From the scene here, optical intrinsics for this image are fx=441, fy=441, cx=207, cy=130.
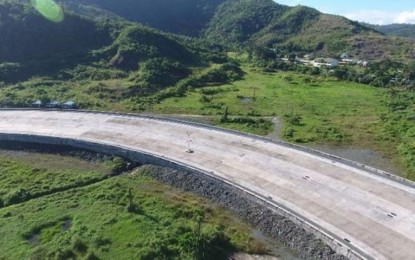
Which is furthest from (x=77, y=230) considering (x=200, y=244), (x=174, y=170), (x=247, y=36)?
(x=247, y=36)

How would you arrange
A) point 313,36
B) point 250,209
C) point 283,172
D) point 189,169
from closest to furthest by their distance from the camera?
point 250,209 → point 283,172 → point 189,169 → point 313,36

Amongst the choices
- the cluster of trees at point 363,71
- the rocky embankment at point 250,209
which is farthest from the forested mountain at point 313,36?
the rocky embankment at point 250,209

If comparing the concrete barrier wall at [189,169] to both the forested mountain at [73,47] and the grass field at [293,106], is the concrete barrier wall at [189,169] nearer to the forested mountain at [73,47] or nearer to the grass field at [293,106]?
the grass field at [293,106]

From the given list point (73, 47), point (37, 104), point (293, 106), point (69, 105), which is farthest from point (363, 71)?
point (37, 104)

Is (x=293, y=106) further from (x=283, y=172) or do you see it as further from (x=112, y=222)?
(x=112, y=222)

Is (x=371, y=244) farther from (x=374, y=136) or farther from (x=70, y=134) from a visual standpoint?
(x=70, y=134)

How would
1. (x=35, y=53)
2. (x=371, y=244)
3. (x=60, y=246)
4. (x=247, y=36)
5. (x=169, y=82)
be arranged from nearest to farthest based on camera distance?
(x=371, y=244) → (x=60, y=246) → (x=169, y=82) → (x=35, y=53) → (x=247, y=36)
